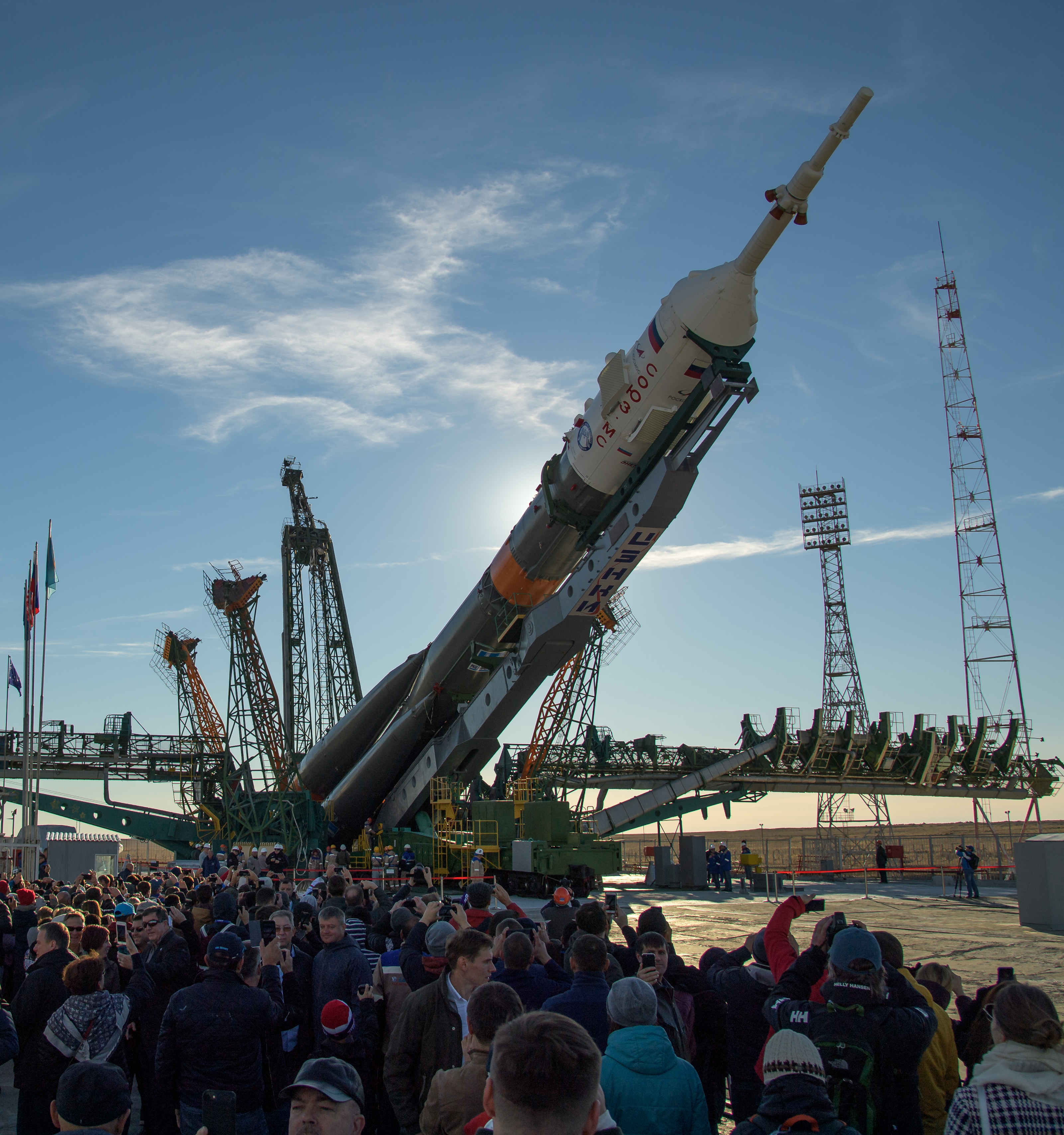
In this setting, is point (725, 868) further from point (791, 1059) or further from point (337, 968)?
point (791, 1059)

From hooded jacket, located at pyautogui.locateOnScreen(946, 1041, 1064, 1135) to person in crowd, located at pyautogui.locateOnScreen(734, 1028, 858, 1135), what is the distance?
17.9 inches

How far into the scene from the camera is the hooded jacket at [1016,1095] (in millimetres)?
2723

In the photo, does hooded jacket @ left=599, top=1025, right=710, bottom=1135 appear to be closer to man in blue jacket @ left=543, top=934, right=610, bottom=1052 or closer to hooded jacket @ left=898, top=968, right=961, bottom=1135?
man in blue jacket @ left=543, top=934, right=610, bottom=1052

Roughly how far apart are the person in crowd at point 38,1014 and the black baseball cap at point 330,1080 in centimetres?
248

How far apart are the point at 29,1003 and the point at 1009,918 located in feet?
51.0

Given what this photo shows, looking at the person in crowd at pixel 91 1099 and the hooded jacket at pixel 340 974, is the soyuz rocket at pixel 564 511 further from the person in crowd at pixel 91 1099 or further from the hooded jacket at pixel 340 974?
the person in crowd at pixel 91 1099

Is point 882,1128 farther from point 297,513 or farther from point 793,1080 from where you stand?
point 297,513

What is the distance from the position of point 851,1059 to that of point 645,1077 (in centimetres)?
81

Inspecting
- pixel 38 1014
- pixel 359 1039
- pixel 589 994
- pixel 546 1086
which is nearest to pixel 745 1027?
pixel 589 994

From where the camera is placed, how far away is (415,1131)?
3928mm

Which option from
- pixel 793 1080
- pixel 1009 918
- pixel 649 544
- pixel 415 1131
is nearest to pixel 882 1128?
pixel 793 1080

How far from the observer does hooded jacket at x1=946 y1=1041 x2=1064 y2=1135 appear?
272cm

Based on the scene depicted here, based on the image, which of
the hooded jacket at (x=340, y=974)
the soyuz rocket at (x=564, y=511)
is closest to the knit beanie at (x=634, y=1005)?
the hooded jacket at (x=340, y=974)

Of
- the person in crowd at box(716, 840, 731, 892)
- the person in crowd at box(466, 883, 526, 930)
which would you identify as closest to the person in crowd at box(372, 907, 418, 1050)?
the person in crowd at box(466, 883, 526, 930)
